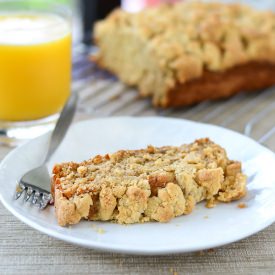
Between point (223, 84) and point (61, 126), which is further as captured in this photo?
point (223, 84)

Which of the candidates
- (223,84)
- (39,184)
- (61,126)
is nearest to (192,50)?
(223,84)

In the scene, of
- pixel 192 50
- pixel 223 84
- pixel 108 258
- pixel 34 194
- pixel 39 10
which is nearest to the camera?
pixel 108 258

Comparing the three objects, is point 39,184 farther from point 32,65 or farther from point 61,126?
point 32,65

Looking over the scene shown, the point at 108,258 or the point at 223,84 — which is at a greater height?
the point at 108,258

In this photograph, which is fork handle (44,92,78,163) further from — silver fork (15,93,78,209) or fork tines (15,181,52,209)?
fork tines (15,181,52,209)

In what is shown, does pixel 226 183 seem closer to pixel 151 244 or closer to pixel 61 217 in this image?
pixel 151 244

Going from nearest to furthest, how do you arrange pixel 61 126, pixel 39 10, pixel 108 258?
pixel 108 258 → pixel 61 126 → pixel 39 10

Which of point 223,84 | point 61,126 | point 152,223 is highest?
point 152,223
